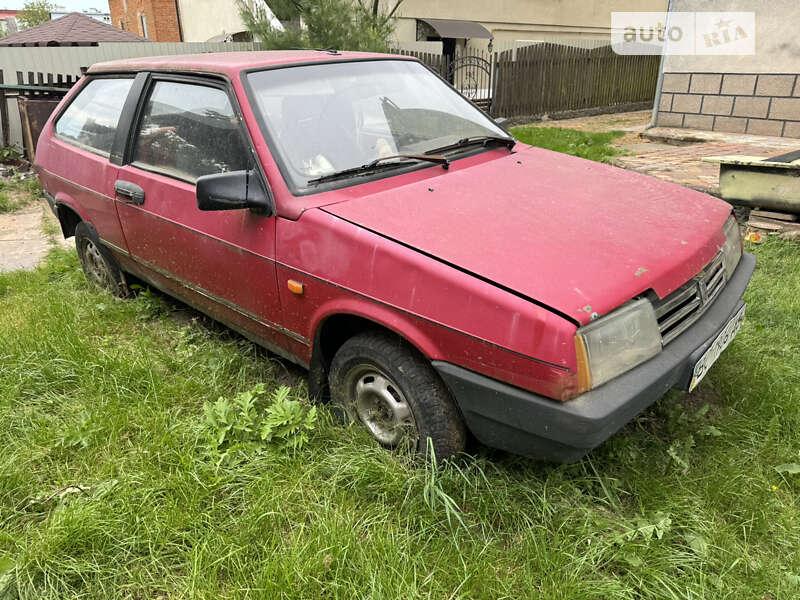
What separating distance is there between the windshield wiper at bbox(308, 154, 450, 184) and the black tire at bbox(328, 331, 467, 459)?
0.71 m

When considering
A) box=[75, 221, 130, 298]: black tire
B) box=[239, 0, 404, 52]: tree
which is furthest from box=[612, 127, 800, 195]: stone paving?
Result: box=[75, 221, 130, 298]: black tire

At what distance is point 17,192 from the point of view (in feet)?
25.6

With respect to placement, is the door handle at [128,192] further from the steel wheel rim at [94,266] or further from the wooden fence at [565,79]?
the wooden fence at [565,79]

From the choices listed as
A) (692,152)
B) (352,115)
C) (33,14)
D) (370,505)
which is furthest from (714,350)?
(33,14)

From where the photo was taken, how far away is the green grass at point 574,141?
803 cm

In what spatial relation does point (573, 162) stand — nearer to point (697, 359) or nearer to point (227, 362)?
point (697, 359)

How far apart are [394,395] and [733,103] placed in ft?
28.8

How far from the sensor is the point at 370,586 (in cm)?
192

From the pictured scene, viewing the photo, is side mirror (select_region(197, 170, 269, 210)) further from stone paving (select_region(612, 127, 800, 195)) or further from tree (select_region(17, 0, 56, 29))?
tree (select_region(17, 0, 56, 29))

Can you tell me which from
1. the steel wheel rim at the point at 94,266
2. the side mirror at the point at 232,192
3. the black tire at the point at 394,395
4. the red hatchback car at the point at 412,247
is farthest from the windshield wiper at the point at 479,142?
the steel wheel rim at the point at 94,266

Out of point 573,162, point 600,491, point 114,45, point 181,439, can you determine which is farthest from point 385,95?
point 114,45

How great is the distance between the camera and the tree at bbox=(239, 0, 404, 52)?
8820 mm

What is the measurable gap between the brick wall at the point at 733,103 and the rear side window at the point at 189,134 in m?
8.51

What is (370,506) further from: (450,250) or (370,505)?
(450,250)
